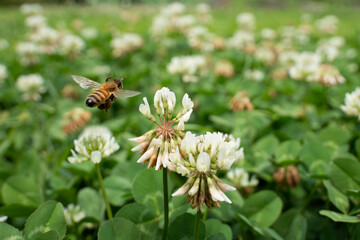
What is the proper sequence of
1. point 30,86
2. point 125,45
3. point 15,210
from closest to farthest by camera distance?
1. point 15,210
2. point 30,86
3. point 125,45

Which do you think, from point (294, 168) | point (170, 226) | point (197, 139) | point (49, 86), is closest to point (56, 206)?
point (170, 226)

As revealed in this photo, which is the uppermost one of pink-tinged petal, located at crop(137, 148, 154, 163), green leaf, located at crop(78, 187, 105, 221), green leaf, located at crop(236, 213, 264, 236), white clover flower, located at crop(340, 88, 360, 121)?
pink-tinged petal, located at crop(137, 148, 154, 163)

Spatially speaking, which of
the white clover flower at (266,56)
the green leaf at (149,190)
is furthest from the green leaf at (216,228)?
the white clover flower at (266,56)

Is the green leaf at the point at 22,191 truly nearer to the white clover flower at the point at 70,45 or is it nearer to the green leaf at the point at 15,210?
the green leaf at the point at 15,210

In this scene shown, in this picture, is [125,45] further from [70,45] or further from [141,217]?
[141,217]

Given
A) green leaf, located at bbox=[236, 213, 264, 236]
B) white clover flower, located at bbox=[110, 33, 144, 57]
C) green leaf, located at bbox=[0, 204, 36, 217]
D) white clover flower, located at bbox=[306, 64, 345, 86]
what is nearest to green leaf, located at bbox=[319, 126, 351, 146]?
white clover flower, located at bbox=[306, 64, 345, 86]

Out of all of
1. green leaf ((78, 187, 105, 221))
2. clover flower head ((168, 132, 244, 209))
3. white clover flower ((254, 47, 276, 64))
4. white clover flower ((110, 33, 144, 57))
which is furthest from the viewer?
white clover flower ((110, 33, 144, 57))

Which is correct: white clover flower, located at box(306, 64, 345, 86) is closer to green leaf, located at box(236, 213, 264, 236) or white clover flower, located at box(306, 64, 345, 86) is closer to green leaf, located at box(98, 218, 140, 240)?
green leaf, located at box(236, 213, 264, 236)

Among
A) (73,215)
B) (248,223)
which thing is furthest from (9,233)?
(248,223)
